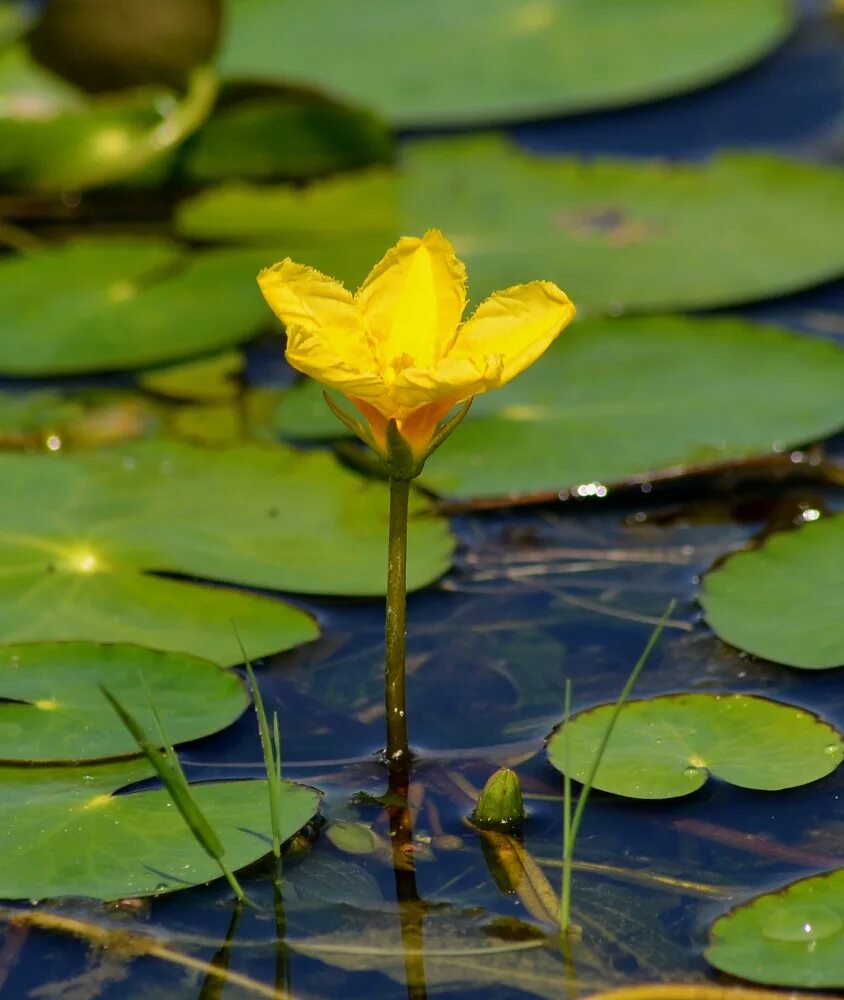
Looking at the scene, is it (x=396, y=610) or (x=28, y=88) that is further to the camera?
(x=28, y=88)

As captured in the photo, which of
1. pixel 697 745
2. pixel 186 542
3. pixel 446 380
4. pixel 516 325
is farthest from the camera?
pixel 186 542

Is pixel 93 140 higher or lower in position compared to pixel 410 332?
lower

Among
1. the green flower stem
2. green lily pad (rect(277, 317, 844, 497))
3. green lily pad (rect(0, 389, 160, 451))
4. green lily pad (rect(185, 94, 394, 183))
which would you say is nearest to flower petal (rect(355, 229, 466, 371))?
the green flower stem

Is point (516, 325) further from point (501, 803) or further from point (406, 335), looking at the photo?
point (501, 803)

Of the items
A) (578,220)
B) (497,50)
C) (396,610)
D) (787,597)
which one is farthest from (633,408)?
(497,50)

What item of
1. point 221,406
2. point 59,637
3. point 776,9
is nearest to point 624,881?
point 59,637

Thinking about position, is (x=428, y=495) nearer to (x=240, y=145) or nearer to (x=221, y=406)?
(x=221, y=406)

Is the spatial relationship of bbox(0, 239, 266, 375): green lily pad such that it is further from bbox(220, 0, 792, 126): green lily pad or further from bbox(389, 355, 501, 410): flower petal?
bbox(389, 355, 501, 410): flower petal
